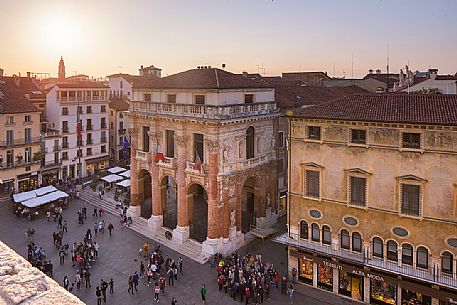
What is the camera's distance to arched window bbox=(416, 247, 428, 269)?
935 inches

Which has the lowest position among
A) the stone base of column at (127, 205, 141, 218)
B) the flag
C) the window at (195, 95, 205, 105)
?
the stone base of column at (127, 205, 141, 218)

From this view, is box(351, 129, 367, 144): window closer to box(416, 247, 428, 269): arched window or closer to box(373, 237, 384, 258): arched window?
box(373, 237, 384, 258): arched window

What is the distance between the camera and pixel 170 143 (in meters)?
36.9

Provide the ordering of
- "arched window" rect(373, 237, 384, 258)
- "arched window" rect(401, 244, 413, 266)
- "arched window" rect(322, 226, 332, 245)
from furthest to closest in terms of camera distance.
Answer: "arched window" rect(322, 226, 332, 245), "arched window" rect(373, 237, 384, 258), "arched window" rect(401, 244, 413, 266)

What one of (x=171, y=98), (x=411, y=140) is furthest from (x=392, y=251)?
(x=171, y=98)

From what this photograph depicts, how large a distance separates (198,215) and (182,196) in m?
5.96

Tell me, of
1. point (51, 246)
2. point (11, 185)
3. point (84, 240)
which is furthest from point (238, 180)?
point (11, 185)

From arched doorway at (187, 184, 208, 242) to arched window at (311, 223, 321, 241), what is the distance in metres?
10.7

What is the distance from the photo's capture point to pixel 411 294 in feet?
78.6

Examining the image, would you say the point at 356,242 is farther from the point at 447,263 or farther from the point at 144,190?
the point at 144,190

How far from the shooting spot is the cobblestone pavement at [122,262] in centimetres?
2694

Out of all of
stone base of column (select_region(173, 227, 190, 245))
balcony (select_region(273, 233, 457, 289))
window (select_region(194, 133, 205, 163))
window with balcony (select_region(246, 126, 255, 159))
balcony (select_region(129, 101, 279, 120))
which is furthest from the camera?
window with balcony (select_region(246, 126, 255, 159))

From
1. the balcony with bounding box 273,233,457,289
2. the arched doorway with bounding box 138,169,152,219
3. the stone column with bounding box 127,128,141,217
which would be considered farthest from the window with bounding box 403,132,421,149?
the stone column with bounding box 127,128,141,217

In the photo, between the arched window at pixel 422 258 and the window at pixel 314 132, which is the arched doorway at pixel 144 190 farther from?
the arched window at pixel 422 258
